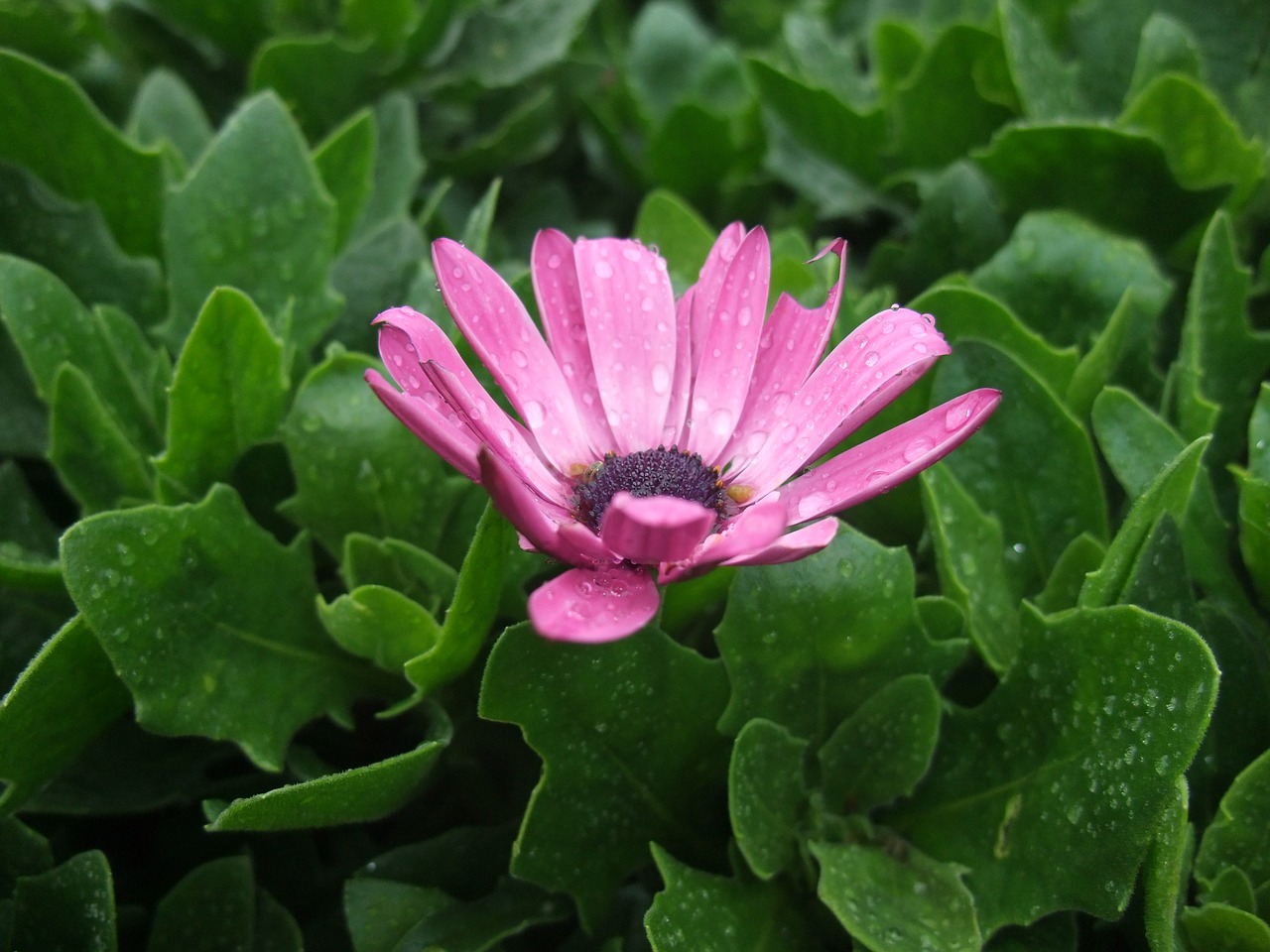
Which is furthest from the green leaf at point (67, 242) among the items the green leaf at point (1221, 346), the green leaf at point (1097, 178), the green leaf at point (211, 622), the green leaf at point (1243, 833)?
the green leaf at point (1243, 833)

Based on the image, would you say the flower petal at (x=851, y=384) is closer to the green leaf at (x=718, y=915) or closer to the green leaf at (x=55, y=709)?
the green leaf at (x=718, y=915)

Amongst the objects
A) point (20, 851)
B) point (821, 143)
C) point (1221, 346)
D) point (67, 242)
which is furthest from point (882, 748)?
point (67, 242)

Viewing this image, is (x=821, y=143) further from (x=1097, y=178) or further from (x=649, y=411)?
(x=649, y=411)

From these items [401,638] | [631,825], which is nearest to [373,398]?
[401,638]

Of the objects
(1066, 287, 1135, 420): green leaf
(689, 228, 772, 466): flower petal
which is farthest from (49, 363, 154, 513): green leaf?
(1066, 287, 1135, 420): green leaf

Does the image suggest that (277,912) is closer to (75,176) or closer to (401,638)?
(401,638)

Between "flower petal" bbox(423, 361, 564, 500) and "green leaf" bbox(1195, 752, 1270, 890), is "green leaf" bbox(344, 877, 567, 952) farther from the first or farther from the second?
"green leaf" bbox(1195, 752, 1270, 890)
